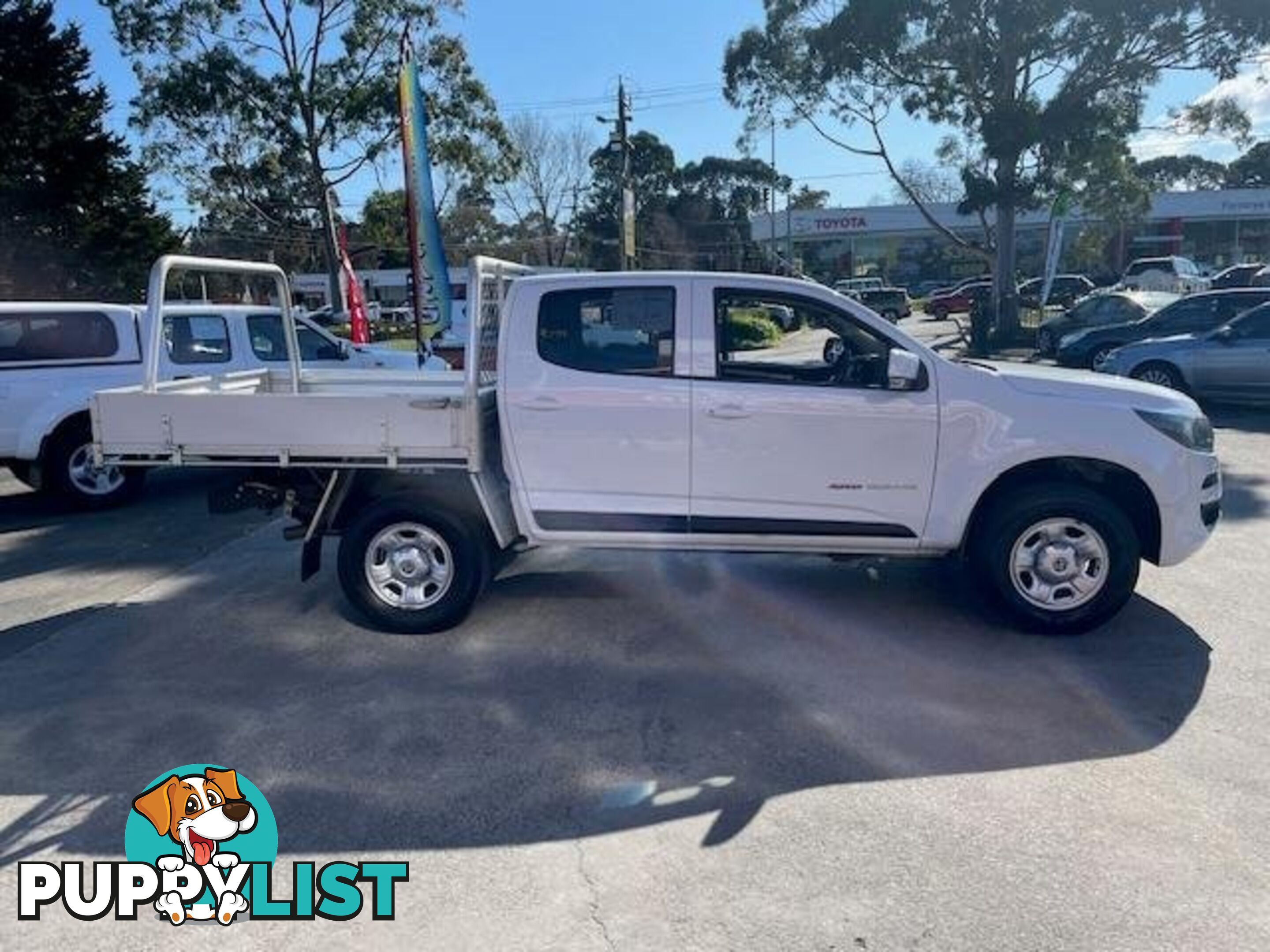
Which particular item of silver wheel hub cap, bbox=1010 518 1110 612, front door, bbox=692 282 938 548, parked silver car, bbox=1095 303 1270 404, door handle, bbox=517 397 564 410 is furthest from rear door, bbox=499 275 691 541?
parked silver car, bbox=1095 303 1270 404

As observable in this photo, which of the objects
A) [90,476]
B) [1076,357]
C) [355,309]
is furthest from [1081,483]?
[355,309]

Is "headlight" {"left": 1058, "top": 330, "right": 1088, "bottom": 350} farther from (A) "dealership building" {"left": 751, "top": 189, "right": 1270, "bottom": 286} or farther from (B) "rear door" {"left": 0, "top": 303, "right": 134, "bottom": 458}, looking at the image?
(A) "dealership building" {"left": 751, "top": 189, "right": 1270, "bottom": 286}

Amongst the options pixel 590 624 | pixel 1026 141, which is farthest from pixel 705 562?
pixel 1026 141

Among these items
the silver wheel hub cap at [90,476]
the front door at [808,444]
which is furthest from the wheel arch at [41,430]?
the front door at [808,444]

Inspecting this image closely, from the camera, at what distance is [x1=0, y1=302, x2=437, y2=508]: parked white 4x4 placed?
28.3 ft

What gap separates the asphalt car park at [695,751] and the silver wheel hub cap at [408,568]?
0.28 metres

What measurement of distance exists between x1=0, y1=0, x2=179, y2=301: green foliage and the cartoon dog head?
108 feet

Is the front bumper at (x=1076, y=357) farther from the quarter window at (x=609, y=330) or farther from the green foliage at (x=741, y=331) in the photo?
the quarter window at (x=609, y=330)

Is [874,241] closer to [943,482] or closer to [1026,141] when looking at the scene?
[1026,141]

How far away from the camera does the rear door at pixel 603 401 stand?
5.16 meters

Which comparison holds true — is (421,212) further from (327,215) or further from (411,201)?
(327,215)

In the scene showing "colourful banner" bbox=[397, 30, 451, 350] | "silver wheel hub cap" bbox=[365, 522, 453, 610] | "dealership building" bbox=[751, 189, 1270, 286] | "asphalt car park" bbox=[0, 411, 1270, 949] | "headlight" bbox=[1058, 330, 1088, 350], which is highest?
"dealership building" bbox=[751, 189, 1270, 286]

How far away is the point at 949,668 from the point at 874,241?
62.2 m

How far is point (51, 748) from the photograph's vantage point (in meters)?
4.14
